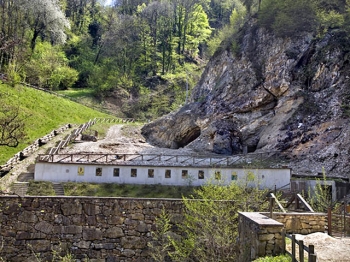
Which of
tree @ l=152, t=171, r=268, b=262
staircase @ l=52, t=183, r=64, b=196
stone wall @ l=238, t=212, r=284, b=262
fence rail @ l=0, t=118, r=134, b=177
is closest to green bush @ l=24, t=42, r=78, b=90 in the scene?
fence rail @ l=0, t=118, r=134, b=177

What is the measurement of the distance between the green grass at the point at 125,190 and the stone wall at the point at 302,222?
46.8 ft

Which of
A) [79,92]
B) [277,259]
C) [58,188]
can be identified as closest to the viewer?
[277,259]

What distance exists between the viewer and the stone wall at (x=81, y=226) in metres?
16.4

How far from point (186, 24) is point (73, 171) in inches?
2366

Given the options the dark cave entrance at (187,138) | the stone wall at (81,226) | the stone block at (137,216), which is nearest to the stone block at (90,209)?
the stone wall at (81,226)

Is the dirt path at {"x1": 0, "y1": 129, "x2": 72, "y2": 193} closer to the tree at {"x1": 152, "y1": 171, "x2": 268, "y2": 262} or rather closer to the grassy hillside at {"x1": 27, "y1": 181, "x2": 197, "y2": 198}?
the grassy hillside at {"x1": 27, "y1": 181, "x2": 197, "y2": 198}

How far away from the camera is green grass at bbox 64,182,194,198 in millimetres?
26031

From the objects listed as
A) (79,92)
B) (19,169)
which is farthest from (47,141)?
(79,92)

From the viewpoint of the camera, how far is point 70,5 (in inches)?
3383

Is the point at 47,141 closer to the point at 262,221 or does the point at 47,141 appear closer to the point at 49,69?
the point at 49,69

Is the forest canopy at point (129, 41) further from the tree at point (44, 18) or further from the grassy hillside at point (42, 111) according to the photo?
the grassy hillside at point (42, 111)

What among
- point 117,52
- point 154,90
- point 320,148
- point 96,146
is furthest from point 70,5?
point 320,148

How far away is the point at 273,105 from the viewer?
3834 cm

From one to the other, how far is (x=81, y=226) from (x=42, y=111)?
1290 inches
